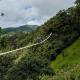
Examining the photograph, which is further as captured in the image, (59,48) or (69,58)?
(59,48)

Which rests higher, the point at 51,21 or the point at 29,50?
the point at 51,21

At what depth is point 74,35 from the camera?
14975 centimetres

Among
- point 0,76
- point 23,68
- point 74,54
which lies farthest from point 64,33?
point 23,68

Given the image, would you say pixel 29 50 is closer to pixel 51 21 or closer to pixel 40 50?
pixel 40 50

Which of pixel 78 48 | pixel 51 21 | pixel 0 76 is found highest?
pixel 51 21

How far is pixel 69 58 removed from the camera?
140m

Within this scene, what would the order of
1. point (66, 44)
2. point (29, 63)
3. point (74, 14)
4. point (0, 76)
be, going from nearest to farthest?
point (29, 63) → point (0, 76) → point (66, 44) → point (74, 14)

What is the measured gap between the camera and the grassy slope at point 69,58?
136250 mm

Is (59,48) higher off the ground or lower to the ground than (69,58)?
higher

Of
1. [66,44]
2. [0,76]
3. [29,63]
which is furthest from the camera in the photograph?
[66,44]

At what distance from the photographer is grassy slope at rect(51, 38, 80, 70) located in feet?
447

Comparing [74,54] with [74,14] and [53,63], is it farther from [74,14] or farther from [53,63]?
[74,14]

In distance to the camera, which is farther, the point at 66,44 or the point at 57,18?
the point at 57,18

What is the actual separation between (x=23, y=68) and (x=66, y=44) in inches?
2005
